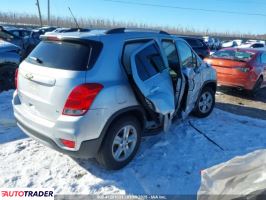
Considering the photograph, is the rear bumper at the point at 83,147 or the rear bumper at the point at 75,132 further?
the rear bumper at the point at 83,147

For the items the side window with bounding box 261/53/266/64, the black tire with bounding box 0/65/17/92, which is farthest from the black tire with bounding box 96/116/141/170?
the side window with bounding box 261/53/266/64

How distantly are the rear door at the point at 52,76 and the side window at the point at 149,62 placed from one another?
816 mm

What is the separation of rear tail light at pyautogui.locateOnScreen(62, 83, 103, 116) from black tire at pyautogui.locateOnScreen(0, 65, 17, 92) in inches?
197

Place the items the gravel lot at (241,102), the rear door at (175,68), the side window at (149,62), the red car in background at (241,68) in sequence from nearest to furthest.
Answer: the side window at (149,62), the rear door at (175,68), the gravel lot at (241,102), the red car in background at (241,68)

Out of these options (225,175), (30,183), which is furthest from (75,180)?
(225,175)

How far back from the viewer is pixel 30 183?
366cm

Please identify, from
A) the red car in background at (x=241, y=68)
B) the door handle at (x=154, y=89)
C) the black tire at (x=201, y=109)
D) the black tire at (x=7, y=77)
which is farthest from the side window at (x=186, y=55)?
the black tire at (x=7, y=77)

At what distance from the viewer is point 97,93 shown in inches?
136

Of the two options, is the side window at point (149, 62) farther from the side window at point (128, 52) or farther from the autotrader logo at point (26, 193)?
the autotrader logo at point (26, 193)

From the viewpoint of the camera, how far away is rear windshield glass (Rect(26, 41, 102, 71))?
3.54 meters

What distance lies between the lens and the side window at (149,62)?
415 centimetres

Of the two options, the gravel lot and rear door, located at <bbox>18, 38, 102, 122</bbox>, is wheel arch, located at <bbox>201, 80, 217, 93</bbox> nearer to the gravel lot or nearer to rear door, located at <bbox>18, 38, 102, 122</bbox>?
the gravel lot

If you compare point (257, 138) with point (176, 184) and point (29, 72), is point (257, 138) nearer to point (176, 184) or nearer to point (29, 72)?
point (176, 184)

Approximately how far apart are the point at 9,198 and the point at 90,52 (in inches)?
75.1
